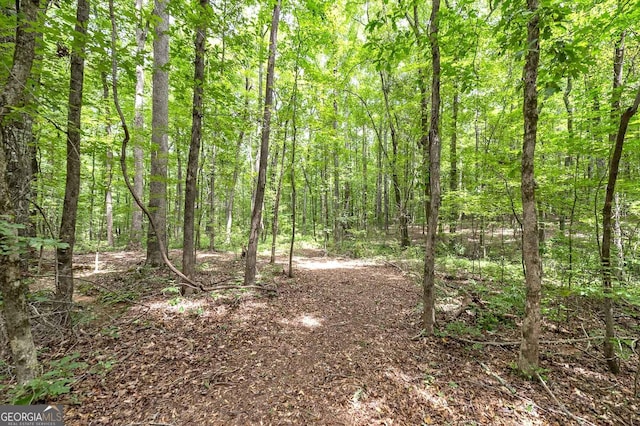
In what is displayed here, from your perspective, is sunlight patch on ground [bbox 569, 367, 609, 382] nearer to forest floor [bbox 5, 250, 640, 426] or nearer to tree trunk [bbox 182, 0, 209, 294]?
forest floor [bbox 5, 250, 640, 426]

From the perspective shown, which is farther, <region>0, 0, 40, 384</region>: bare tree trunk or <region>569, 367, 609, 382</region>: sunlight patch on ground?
<region>569, 367, 609, 382</region>: sunlight patch on ground

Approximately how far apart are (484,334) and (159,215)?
8.95 meters

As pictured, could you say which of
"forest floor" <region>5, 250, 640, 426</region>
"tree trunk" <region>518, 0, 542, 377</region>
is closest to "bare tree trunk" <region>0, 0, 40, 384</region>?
"forest floor" <region>5, 250, 640, 426</region>

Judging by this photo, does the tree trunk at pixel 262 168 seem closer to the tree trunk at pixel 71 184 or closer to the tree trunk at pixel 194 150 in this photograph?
the tree trunk at pixel 194 150

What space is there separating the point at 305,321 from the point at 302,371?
1642 millimetres

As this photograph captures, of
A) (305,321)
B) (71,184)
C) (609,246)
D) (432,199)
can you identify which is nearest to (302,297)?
(305,321)

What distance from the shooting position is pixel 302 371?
4.00 m

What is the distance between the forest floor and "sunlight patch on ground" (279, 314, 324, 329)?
0.02 m

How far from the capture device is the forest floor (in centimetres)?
318

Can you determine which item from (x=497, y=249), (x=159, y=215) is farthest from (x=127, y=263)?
(x=497, y=249)

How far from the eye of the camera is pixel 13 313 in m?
2.89

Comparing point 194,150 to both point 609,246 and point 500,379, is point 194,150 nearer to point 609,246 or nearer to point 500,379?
point 500,379

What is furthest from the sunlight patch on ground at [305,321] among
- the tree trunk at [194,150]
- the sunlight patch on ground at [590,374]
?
the sunlight patch on ground at [590,374]

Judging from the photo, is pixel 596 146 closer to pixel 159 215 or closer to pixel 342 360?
pixel 342 360
